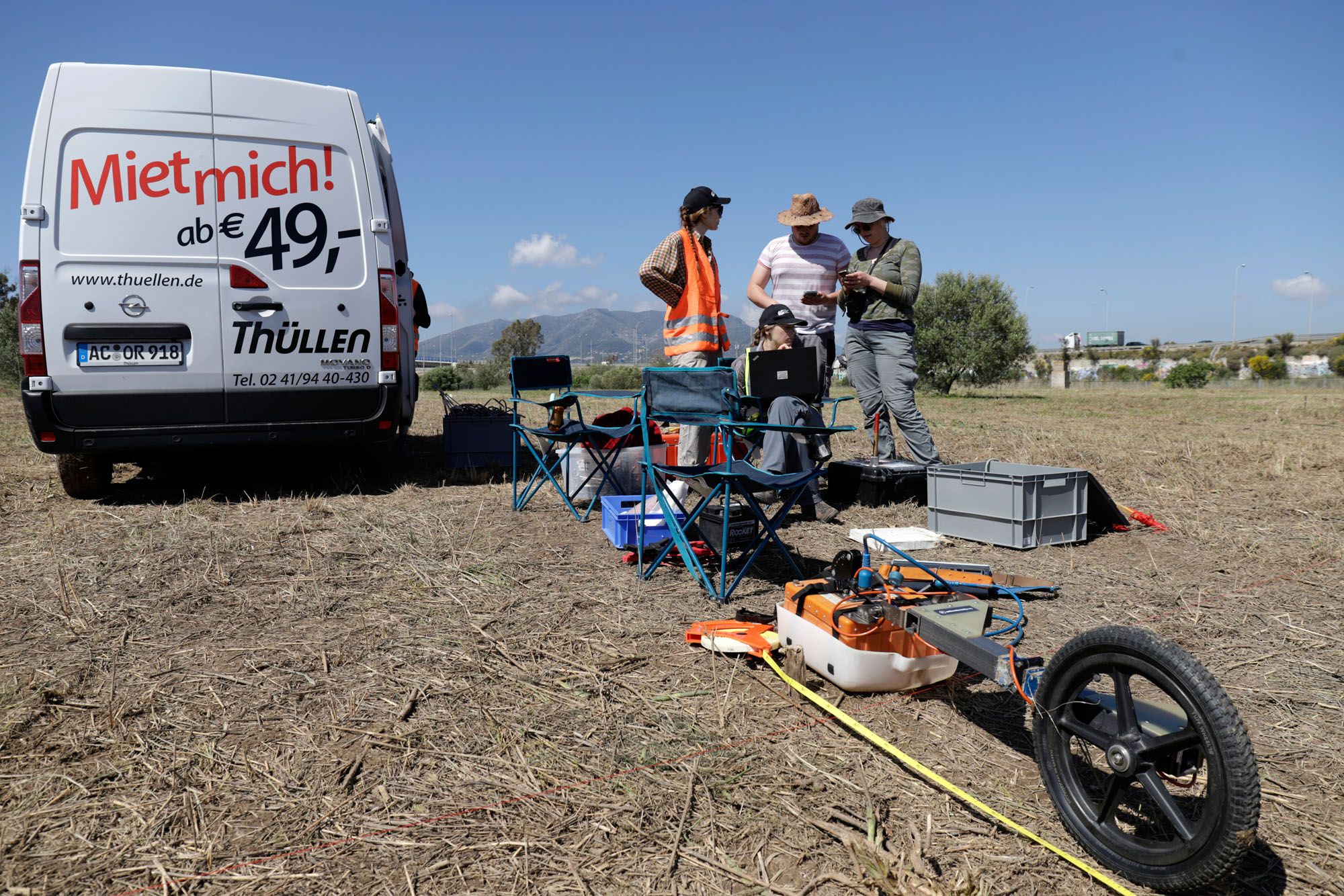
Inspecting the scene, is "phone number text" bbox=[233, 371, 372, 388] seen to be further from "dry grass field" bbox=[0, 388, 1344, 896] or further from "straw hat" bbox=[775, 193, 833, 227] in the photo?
"straw hat" bbox=[775, 193, 833, 227]

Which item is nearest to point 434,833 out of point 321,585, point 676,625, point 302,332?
point 676,625

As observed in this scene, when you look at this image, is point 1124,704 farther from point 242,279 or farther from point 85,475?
point 85,475

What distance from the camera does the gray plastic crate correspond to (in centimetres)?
424

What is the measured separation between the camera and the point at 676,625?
311cm

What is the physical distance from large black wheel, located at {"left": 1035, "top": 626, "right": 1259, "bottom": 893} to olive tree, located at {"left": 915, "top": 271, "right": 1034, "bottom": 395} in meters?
30.2

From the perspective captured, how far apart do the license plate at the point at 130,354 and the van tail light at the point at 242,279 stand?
50 centimetres

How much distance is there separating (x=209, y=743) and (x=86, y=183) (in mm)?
4057

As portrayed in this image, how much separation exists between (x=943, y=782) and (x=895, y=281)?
13.1ft

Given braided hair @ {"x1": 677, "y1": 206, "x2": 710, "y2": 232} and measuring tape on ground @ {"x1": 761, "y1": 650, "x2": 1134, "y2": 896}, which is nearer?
measuring tape on ground @ {"x1": 761, "y1": 650, "x2": 1134, "y2": 896}

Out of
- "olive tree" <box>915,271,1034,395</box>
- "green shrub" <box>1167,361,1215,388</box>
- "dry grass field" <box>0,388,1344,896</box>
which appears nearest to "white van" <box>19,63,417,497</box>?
"dry grass field" <box>0,388,1344,896</box>

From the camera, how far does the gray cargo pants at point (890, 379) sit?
5367mm

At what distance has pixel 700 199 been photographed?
203 inches

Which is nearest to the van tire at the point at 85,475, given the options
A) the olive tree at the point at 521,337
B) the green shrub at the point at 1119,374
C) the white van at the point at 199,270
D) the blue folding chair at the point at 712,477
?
the white van at the point at 199,270

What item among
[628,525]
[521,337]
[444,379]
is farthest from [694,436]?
[521,337]
